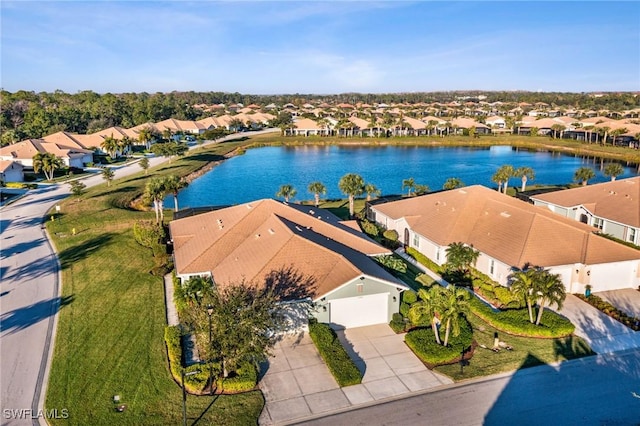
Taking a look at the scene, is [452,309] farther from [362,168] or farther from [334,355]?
[362,168]

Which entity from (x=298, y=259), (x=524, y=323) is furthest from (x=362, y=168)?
(x=524, y=323)

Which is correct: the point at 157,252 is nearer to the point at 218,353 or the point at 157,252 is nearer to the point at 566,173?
the point at 218,353

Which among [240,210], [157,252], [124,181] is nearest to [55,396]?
[157,252]

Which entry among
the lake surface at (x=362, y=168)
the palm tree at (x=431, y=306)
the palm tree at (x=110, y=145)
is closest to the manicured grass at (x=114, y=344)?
the palm tree at (x=431, y=306)

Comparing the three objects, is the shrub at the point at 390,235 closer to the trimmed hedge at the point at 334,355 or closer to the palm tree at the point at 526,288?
the palm tree at the point at 526,288

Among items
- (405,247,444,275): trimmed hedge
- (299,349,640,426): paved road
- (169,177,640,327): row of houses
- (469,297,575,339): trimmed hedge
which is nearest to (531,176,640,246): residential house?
(169,177,640,327): row of houses

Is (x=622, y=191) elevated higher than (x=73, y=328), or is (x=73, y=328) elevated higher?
(x=622, y=191)
